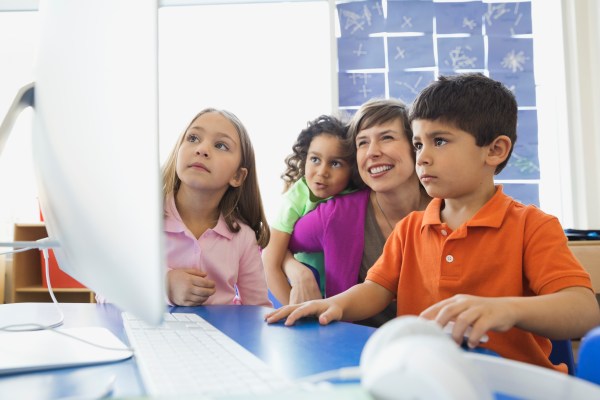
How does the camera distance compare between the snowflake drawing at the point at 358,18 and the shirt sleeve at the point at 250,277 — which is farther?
the snowflake drawing at the point at 358,18

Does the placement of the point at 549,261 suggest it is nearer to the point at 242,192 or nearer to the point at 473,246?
the point at 473,246

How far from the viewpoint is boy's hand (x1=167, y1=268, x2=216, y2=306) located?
44.0 inches

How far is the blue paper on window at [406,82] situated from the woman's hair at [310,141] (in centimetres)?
149

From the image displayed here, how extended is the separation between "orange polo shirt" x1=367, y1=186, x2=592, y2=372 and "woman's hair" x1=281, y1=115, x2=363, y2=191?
449 mm

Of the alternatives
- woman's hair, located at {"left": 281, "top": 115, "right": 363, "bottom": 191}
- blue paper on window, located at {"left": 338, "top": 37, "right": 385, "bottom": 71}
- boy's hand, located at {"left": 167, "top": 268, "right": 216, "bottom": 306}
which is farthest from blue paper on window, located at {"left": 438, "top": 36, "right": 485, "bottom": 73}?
boy's hand, located at {"left": 167, "top": 268, "right": 216, "bottom": 306}

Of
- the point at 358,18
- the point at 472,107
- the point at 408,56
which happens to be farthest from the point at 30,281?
the point at 472,107

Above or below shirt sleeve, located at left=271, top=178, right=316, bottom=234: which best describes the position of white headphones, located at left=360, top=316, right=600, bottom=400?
below

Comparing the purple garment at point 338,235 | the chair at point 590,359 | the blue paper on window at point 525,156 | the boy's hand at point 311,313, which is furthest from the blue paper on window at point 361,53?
the chair at point 590,359

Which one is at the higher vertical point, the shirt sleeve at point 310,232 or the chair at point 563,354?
the shirt sleeve at point 310,232

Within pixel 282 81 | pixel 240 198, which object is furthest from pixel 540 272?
pixel 282 81

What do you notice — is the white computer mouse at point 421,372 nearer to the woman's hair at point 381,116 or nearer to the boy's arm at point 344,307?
the boy's arm at point 344,307

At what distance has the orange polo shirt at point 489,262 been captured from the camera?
0.92 meters

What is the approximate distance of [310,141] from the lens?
5.69 feet

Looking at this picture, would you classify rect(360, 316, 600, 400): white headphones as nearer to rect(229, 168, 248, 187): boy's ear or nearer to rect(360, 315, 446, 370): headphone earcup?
rect(360, 315, 446, 370): headphone earcup
